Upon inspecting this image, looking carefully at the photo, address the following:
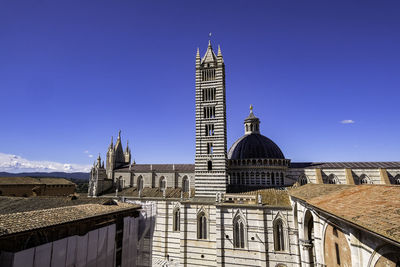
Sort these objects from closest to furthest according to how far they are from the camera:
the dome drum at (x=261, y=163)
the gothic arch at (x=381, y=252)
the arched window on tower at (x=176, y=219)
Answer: the gothic arch at (x=381, y=252)
the arched window on tower at (x=176, y=219)
the dome drum at (x=261, y=163)

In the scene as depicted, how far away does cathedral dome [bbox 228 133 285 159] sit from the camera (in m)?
27.0

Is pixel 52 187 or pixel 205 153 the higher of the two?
pixel 205 153

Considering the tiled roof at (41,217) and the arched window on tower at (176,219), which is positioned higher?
the tiled roof at (41,217)

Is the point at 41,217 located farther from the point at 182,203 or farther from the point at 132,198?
the point at 132,198

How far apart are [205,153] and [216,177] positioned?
9.70 feet

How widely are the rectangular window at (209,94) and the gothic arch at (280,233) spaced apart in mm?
14319

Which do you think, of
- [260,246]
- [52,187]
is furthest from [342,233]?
[52,187]

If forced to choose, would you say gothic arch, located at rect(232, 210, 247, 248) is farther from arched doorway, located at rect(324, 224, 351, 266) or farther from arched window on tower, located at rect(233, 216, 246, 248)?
arched doorway, located at rect(324, 224, 351, 266)

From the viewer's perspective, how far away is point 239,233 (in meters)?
20.1

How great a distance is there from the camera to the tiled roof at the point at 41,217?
27.1 feet

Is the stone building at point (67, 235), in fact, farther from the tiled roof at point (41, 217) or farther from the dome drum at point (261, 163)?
the dome drum at point (261, 163)

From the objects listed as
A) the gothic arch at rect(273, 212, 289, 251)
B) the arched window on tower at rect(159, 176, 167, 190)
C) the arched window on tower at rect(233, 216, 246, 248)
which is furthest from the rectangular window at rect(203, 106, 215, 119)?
the arched window on tower at rect(159, 176, 167, 190)

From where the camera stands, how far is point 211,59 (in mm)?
26406

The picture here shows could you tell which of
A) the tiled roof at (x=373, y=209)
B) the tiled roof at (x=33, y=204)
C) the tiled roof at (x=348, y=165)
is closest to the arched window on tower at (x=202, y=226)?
the tiled roof at (x=33, y=204)
